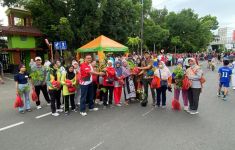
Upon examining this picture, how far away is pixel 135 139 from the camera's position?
191 inches

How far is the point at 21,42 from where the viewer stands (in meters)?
21.9

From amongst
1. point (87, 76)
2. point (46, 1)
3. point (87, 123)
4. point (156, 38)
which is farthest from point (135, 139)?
point (156, 38)

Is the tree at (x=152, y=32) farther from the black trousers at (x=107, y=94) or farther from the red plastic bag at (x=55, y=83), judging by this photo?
the red plastic bag at (x=55, y=83)

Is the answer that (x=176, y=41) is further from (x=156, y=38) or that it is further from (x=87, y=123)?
(x=87, y=123)

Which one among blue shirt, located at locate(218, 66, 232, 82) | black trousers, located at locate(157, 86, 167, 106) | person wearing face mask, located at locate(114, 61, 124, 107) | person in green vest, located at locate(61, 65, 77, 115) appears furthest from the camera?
blue shirt, located at locate(218, 66, 232, 82)

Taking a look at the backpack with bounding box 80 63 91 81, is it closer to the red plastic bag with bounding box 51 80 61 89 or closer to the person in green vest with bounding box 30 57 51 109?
the red plastic bag with bounding box 51 80 61 89

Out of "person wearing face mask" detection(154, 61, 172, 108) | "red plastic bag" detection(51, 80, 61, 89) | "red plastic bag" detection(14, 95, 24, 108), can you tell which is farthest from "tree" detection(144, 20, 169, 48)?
"red plastic bag" detection(14, 95, 24, 108)

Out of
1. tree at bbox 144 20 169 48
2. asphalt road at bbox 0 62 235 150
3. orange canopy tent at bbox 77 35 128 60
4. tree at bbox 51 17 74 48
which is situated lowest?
asphalt road at bbox 0 62 235 150

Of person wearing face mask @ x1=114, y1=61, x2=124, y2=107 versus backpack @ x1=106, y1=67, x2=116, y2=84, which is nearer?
backpack @ x1=106, y1=67, x2=116, y2=84

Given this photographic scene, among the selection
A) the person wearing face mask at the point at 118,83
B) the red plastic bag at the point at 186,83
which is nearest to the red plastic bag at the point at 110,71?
the person wearing face mask at the point at 118,83

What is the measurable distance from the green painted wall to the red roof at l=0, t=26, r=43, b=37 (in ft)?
2.06

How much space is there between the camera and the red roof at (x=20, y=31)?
67.3 feet

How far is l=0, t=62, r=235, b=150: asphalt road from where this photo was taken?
459 centimetres

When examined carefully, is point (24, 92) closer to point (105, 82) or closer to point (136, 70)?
Answer: point (105, 82)
